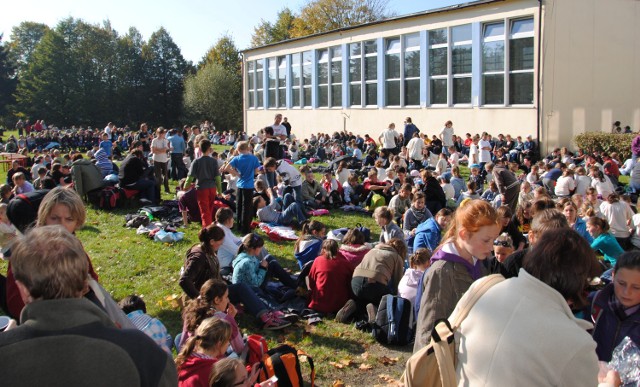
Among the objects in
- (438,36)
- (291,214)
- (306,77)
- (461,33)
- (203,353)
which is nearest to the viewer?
(203,353)

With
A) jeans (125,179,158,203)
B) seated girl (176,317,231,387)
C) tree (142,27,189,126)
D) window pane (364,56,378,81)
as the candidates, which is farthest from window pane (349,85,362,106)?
tree (142,27,189,126)

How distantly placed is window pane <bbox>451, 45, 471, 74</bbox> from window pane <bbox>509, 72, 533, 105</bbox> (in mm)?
2398

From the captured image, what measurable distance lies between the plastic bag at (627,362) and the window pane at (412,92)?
26.8 meters

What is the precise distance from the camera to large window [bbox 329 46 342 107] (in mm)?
35156

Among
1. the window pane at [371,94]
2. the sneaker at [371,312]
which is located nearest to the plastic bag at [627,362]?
the sneaker at [371,312]

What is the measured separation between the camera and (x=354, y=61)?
111 feet

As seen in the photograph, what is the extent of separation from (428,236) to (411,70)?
21.8 metres

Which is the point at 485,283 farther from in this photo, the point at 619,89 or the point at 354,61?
the point at 354,61

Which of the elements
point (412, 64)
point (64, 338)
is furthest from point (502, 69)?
point (64, 338)

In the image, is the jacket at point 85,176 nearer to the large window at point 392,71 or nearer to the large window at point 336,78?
the large window at point 392,71

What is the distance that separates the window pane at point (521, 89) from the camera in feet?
80.2

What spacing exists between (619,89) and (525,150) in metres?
5.19

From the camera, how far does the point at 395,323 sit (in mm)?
6594

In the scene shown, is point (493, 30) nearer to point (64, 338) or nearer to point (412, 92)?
point (412, 92)
